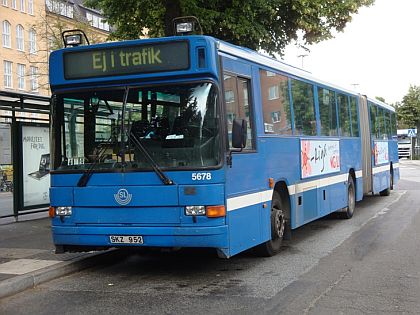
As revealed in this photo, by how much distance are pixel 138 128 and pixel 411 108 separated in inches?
2082

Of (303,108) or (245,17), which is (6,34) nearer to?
(245,17)

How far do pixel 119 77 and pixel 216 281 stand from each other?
9.52 feet

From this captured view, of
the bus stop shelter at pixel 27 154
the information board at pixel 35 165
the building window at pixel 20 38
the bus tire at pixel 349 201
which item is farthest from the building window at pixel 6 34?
the bus tire at pixel 349 201

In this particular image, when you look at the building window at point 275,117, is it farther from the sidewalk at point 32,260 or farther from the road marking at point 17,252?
the road marking at point 17,252

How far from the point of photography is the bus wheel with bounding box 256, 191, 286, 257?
8.41m

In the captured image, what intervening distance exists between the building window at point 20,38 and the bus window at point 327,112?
153 feet

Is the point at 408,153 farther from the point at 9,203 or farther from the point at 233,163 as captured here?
the point at 233,163

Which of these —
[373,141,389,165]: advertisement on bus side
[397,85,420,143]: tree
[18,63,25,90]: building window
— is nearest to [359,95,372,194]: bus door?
[373,141,389,165]: advertisement on bus side

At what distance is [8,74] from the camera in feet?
172

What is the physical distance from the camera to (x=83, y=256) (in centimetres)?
837

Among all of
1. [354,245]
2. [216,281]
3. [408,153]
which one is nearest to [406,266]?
[354,245]

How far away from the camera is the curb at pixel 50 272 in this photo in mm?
6640

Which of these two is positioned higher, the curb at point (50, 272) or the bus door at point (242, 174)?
the bus door at point (242, 174)

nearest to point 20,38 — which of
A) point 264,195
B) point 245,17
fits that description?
point 245,17
